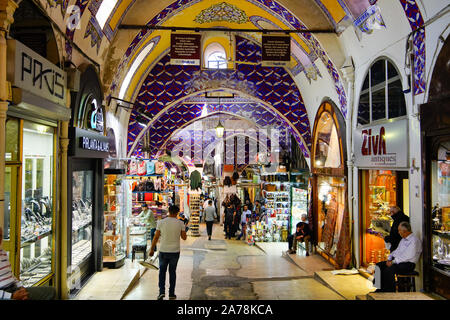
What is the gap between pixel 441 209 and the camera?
507 centimetres

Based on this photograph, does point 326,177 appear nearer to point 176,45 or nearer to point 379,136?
point 379,136

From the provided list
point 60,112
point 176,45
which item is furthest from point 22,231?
point 176,45

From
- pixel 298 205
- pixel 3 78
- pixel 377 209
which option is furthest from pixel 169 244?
pixel 298 205

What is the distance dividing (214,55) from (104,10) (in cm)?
572

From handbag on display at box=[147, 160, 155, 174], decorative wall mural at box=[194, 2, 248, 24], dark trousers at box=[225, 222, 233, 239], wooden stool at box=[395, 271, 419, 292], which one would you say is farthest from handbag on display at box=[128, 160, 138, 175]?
wooden stool at box=[395, 271, 419, 292]

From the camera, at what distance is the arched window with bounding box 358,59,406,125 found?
6.16m

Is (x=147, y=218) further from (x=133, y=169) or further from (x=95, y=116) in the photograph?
A: (x=95, y=116)

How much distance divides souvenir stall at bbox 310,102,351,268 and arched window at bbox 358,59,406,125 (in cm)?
104

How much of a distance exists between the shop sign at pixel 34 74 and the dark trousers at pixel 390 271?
5.07 m

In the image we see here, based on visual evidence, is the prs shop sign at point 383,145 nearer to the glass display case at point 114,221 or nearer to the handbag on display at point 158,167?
the handbag on display at point 158,167

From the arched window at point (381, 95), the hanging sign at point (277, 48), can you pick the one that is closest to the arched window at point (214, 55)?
the hanging sign at point (277, 48)

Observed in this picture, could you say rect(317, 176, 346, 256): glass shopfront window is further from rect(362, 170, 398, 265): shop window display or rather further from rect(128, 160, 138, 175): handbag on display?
rect(128, 160, 138, 175): handbag on display

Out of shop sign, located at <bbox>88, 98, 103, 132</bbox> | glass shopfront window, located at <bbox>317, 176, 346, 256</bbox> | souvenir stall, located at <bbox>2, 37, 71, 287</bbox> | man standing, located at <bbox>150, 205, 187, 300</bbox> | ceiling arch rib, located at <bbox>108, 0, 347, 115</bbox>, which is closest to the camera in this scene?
souvenir stall, located at <bbox>2, 37, 71, 287</bbox>

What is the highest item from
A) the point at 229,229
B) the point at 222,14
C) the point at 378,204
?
the point at 222,14
